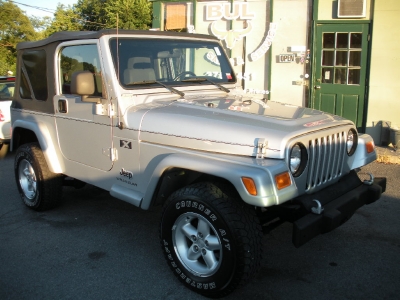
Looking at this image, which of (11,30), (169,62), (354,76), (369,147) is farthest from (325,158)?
(11,30)

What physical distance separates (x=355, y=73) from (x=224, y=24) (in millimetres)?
3160

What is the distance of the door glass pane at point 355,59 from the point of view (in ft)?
29.1

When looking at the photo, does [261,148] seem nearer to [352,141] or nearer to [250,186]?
[250,186]

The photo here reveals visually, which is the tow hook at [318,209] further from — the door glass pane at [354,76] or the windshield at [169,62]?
the door glass pane at [354,76]

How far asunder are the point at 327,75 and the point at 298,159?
6673 mm

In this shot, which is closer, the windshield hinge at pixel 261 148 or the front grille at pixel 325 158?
the windshield hinge at pixel 261 148

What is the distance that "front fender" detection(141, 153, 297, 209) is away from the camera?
2760mm

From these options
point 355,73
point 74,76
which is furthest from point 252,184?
point 355,73

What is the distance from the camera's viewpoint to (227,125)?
3.19 m

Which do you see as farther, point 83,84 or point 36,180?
point 36,180

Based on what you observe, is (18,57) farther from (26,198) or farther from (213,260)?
(213,260)

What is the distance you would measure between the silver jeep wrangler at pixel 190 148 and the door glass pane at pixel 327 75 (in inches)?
198

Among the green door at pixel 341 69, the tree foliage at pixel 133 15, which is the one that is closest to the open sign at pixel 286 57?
the green door at pixel 341 69

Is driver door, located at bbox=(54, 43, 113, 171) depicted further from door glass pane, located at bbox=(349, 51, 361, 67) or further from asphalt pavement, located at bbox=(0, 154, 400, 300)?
door glass pane, located at bbox=(349, 51, 361, 67)
